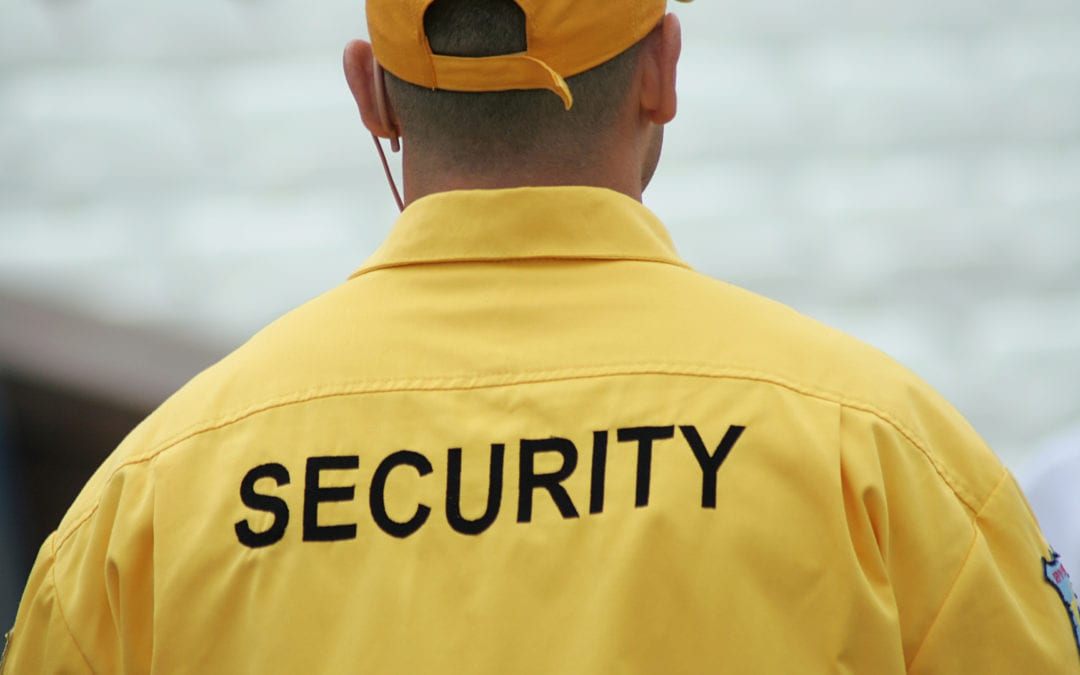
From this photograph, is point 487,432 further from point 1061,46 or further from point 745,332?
point 1061,46

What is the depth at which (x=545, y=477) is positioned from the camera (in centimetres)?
100

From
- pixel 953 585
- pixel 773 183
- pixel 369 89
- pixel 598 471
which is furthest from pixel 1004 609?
pixel 773 183

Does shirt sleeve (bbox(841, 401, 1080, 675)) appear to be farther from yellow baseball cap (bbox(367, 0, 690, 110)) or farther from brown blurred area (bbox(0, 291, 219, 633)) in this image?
brown blurred area (bbox(0, 291, 219, 633))

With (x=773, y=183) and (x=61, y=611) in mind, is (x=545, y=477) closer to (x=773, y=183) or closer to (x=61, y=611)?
(x=61, y=611)

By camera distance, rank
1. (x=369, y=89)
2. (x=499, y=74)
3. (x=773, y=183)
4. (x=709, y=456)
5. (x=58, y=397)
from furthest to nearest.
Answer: (x=773, y=183)
(x=58, y=397)
(x=369, y=89)
(x=499, y=74)
(x=709, y=456)

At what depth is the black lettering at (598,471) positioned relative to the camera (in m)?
0.99

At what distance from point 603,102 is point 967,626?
1.56 feet

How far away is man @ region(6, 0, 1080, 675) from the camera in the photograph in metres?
0.96

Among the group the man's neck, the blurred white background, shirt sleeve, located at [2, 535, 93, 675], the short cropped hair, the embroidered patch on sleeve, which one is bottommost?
shirt sleeve, located at [2, 535, 93, 675]

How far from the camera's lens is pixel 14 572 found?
279 cm

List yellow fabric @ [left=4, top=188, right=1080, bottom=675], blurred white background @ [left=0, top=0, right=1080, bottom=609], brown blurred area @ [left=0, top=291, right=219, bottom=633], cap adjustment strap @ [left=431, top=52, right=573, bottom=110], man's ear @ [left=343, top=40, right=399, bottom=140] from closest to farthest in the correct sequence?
yellow fabric @ [left=4, top=188, right=1080, bottom=675] → cap adjustment strap @ [left=431, top=52, right=573, bottom=110] → man's ear @ [left=343, top=40, right=399, bottom=140] → brown blurred area @ [left=0, top=291, right=219, bottom=633] → blurred white background @ [left=0, top=0, right=1080, bottom=609]

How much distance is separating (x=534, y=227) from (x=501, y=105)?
97 millimetres

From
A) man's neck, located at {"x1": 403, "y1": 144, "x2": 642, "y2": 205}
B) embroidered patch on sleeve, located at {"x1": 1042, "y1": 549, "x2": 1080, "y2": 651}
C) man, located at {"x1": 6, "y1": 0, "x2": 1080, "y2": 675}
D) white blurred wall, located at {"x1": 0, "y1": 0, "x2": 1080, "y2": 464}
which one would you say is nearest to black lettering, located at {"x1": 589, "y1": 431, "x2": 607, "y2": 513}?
man, located at {"x1": 6, "y1": 0, "x2": 1080, "y2": 675}

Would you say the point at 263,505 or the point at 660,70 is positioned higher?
the point at 660,70
